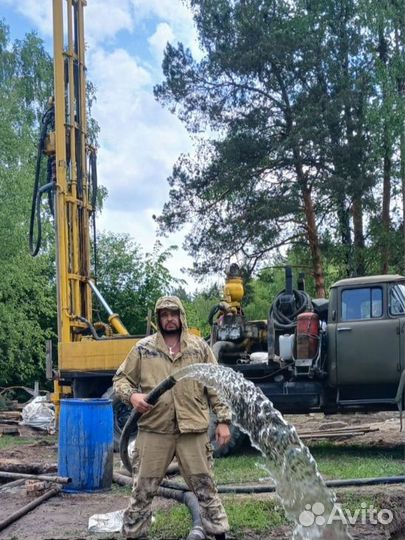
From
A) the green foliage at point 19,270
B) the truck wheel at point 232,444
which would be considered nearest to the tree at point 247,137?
the green foliage at point 19,270

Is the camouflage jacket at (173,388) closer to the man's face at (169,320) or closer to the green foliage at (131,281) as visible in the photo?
the man's face at (169,320)

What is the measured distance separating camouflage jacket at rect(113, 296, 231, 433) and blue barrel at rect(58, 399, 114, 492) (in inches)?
90.3

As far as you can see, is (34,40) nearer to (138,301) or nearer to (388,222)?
(138,301)

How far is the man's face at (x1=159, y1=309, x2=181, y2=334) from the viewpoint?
5.14m

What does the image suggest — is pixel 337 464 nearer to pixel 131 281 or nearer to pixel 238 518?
pixel 238 518

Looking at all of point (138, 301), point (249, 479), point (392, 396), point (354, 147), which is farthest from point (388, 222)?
point (249, 479)

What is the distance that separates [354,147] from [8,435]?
389 inches

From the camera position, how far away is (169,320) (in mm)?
5145

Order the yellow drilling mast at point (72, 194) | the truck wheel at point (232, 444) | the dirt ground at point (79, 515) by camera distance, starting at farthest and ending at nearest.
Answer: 1. the yellow drilling mast at point (72, 194)
2. the truck wheel at point (232, 444)
3. the dirt ground at point (79, 515)

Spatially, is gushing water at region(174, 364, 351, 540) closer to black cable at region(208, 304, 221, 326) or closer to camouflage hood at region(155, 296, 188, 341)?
camouflage hood at region(155, 296, 188, 341)

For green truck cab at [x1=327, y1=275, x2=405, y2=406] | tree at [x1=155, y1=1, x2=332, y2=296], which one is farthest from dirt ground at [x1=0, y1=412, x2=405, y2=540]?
tree at [x1=155, y1=1, x2=332, y2=296]

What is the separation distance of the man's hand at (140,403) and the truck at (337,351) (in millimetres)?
4318

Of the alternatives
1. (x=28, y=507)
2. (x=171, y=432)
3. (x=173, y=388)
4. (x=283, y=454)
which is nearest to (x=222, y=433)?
(x=171, y=432)

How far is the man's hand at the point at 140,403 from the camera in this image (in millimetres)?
4914
